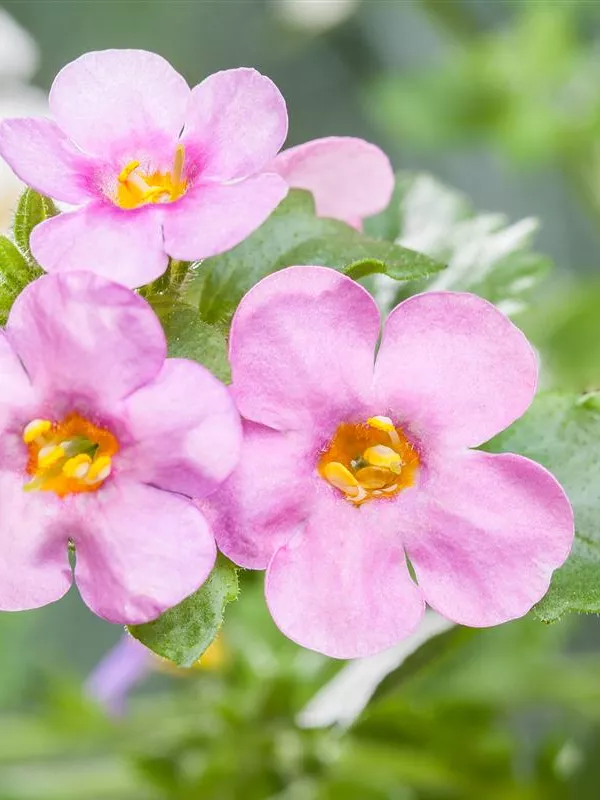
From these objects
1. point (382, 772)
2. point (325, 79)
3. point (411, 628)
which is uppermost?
point (411, 628)

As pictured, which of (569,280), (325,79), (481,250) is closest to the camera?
(481,250)

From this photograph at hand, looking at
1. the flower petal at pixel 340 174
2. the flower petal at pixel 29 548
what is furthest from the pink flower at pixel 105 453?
the flower petal at pixel 340 174

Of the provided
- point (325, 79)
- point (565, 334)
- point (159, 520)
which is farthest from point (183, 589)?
point (325, 79)

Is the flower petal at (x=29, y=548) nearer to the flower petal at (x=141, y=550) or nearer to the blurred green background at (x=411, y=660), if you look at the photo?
the flower petal at (x=141, y=550)

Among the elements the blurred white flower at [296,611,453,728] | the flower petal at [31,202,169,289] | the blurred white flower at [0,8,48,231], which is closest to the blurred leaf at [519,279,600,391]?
the blurred white flower at [296,611,453,728]

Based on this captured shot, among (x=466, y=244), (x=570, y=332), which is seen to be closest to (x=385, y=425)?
(x=466, y=244)

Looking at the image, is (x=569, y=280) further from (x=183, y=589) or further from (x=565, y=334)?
(x=183, y=589)
